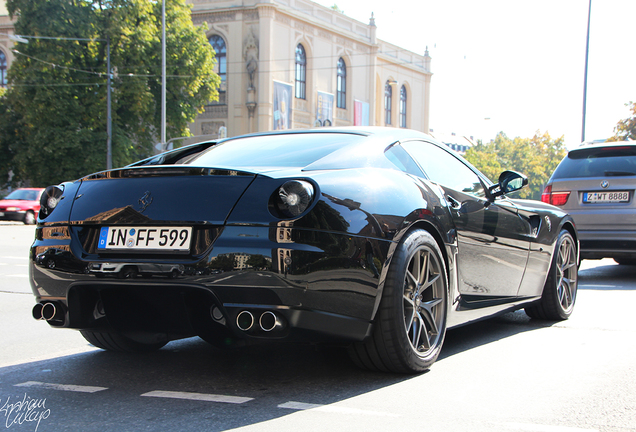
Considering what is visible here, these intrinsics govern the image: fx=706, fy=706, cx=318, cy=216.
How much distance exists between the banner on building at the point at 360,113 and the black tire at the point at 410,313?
2111 inches

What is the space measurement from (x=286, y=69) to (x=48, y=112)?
2069 centimetres

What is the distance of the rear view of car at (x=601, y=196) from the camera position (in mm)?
8766

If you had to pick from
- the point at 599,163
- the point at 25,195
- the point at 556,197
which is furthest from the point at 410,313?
the point at 25,195

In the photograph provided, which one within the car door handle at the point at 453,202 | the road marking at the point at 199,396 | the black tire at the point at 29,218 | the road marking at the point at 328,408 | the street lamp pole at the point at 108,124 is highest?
the street lamp pole at the point at 108,124

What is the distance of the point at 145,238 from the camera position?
335cm

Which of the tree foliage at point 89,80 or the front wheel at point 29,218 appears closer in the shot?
the front wheel at point 29,218

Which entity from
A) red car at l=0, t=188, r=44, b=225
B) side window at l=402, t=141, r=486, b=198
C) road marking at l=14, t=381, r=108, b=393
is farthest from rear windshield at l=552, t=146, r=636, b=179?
red car at l=0, t=188, r=44, b=225

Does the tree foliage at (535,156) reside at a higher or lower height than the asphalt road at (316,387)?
higher

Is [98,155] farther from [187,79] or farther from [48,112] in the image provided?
[187,79]

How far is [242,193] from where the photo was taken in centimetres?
333

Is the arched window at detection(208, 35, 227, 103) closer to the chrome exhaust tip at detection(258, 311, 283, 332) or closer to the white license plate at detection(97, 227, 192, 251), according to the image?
the white license plate at detection(97, 227, 192, 251)

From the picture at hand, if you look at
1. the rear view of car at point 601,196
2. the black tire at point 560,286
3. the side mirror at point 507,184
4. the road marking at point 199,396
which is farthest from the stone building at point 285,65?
the road marking at point 199,396

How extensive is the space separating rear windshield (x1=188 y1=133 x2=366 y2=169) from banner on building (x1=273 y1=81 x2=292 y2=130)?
144 feet

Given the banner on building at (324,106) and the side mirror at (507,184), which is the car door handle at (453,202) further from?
the banner on building at (324,106)
